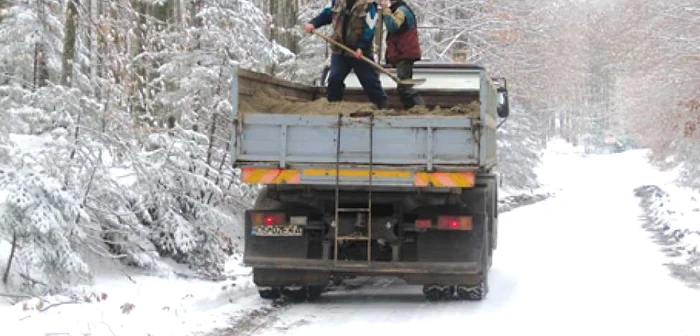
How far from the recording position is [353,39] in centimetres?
985

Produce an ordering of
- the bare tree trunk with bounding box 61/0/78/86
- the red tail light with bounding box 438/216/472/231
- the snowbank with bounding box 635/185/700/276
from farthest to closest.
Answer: the snowbank with bounding box 635/185/700/276, the bare tree trunk with bounding box 61/0/78/86, the red tail light with bounding box 438/216/472/231

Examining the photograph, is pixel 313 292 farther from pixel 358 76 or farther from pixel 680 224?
pixel 680 224

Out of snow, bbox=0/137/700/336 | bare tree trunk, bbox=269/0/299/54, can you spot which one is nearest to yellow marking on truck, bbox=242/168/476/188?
snow, bbox=0/137/700/336

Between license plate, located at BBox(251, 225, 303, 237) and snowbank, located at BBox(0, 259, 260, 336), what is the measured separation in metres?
0.75

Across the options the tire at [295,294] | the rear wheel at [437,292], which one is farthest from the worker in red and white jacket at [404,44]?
the tire at [295,294]

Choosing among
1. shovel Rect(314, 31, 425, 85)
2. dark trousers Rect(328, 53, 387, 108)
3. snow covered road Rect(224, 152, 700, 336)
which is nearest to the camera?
snow covered road Rect(224, 152, 700, 336)

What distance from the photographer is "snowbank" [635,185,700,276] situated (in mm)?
14383

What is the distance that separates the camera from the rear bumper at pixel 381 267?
8.67 meters

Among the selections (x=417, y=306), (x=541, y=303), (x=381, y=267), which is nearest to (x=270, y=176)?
(x=381, y=267)

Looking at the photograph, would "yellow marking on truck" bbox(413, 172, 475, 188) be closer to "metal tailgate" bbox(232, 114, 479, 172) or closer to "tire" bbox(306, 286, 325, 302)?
"metal tailgate" bbox(232, 114, 479, 172)

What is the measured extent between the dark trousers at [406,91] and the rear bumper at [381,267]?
210 cm

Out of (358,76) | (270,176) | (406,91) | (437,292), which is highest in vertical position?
(358,76)

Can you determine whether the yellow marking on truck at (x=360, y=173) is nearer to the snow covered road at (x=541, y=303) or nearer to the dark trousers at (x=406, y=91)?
the snow covered road at (x=541, y=303)

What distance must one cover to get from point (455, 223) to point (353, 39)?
247 cm
